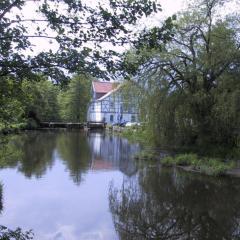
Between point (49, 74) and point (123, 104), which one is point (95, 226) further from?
point (123, 104)

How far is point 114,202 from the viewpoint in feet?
47.5

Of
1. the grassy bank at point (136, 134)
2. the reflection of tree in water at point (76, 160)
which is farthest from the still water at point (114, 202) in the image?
the grassy bank at point (136, 134)

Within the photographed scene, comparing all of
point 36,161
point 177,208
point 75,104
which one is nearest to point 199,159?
point 177,208

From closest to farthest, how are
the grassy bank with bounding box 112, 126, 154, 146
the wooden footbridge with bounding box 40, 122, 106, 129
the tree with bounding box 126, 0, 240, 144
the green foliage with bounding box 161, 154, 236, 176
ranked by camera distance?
the green foliage with bounding box 161, 154, 236, 176 → the tree with bounding box 126, 0, 240, 144 → the grassy bank with bounding box 112, 126, 154, 146 → the wooden footbridge with bounding box 40, 122, 106, 129

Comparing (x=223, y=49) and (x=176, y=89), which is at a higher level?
(x=223, y=49)

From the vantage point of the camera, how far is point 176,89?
24.0 meters

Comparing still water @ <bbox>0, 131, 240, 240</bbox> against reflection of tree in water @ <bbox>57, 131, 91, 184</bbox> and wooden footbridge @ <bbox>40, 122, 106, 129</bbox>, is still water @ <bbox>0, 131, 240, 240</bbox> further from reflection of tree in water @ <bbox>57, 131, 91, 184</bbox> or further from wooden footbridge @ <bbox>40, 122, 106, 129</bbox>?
wooden footbridge @ <bbox>40, 122, 106, 129</bbox>

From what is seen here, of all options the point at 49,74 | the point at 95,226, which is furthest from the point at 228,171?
the point at 49,74

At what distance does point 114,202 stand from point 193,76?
11401 millimetres

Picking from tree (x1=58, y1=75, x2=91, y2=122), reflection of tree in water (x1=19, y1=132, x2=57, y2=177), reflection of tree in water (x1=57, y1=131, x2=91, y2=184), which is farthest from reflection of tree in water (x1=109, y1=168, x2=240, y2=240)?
tree (x1=58, y1=75, x2=91, y2=122)

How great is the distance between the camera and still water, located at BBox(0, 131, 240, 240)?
11.2 meters

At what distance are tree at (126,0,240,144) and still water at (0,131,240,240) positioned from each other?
299 cm

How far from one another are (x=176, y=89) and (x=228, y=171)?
614 cm

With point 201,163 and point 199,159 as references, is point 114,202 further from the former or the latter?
point 199,159
